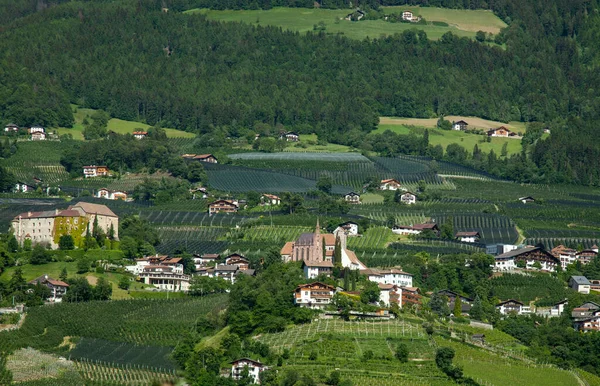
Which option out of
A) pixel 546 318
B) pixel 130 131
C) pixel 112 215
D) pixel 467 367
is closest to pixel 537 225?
pixel 546 318

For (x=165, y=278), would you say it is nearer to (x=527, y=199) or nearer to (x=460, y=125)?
(x=527, y=199)

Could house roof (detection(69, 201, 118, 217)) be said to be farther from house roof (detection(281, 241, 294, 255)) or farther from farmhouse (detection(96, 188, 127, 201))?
farmhouse (detection(96, 188, 127, 201))

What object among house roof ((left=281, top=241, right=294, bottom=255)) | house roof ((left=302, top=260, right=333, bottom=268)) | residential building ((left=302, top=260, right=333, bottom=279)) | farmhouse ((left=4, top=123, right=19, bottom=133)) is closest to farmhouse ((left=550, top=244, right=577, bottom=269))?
house roof ((left=281, top=241, right=294, bottom=255))

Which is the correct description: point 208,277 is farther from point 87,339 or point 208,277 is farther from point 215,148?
point 215,148

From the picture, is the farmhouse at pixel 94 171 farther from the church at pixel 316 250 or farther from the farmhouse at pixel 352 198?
the church at pixel 316 250

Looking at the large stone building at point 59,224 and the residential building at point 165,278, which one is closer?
the residential building at point 165,278

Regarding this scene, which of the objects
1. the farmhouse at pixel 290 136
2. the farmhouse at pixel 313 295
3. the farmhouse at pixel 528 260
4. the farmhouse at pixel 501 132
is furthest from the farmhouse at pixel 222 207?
the farmhouse at pixel 501 132
